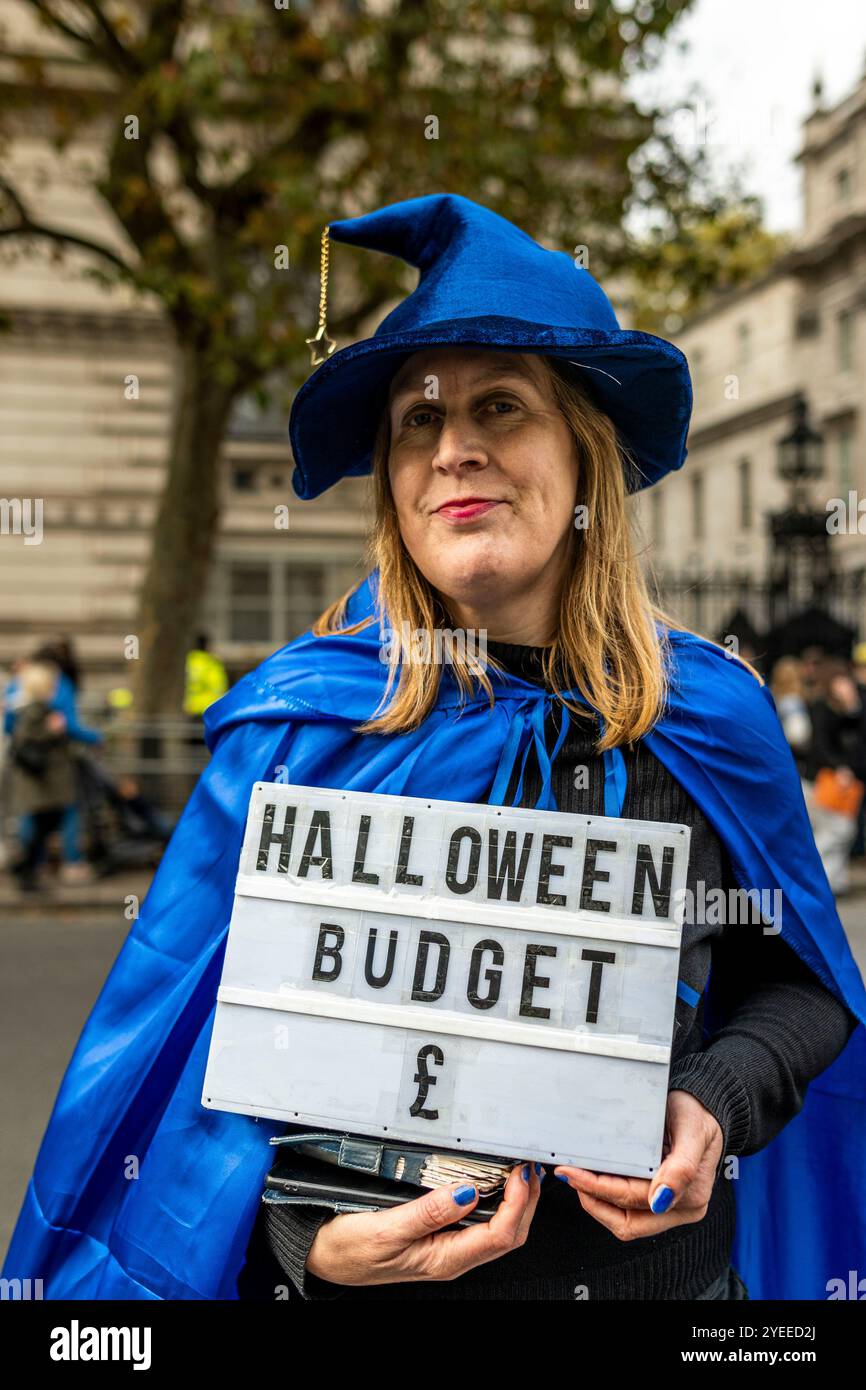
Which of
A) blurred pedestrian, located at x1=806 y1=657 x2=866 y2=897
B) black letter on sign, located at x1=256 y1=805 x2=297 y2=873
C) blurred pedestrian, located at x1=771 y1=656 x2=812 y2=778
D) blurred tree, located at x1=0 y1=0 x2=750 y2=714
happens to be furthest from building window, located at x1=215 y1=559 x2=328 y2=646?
black letter on sign, located at x1=256 y1=805 x2=297 y2=873

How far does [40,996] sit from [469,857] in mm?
6792

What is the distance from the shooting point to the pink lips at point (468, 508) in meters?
1.78

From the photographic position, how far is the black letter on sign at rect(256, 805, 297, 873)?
1.70 m

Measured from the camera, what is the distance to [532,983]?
5.34 feet

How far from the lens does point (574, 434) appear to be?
6.25 ft

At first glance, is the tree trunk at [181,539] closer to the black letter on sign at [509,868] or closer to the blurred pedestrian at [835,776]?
the blurred pedestrian at [835,776]

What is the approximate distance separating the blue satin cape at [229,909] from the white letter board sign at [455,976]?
0.43 feet

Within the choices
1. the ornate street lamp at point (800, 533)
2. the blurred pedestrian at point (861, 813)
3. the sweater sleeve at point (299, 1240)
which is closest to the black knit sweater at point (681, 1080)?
the sweater sleeve at point (299, 1240)

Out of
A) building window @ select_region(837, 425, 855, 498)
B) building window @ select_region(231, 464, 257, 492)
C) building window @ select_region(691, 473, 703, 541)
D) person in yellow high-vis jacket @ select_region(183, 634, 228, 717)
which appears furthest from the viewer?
building window @ select_region(691, 473, 703, 541)

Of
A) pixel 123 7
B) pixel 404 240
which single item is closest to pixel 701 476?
pixel 123 7

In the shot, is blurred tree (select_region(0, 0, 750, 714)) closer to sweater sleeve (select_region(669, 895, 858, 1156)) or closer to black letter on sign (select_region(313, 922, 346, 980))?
sweater sleeve (select_region(669, 895, 858, 1156))

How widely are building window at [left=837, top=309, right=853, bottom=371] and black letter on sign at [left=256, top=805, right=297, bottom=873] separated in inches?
1618

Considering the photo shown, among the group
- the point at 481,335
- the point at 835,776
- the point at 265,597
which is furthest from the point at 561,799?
the point at 265,597

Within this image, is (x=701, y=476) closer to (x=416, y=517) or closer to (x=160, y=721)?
(x=160, y=721)
